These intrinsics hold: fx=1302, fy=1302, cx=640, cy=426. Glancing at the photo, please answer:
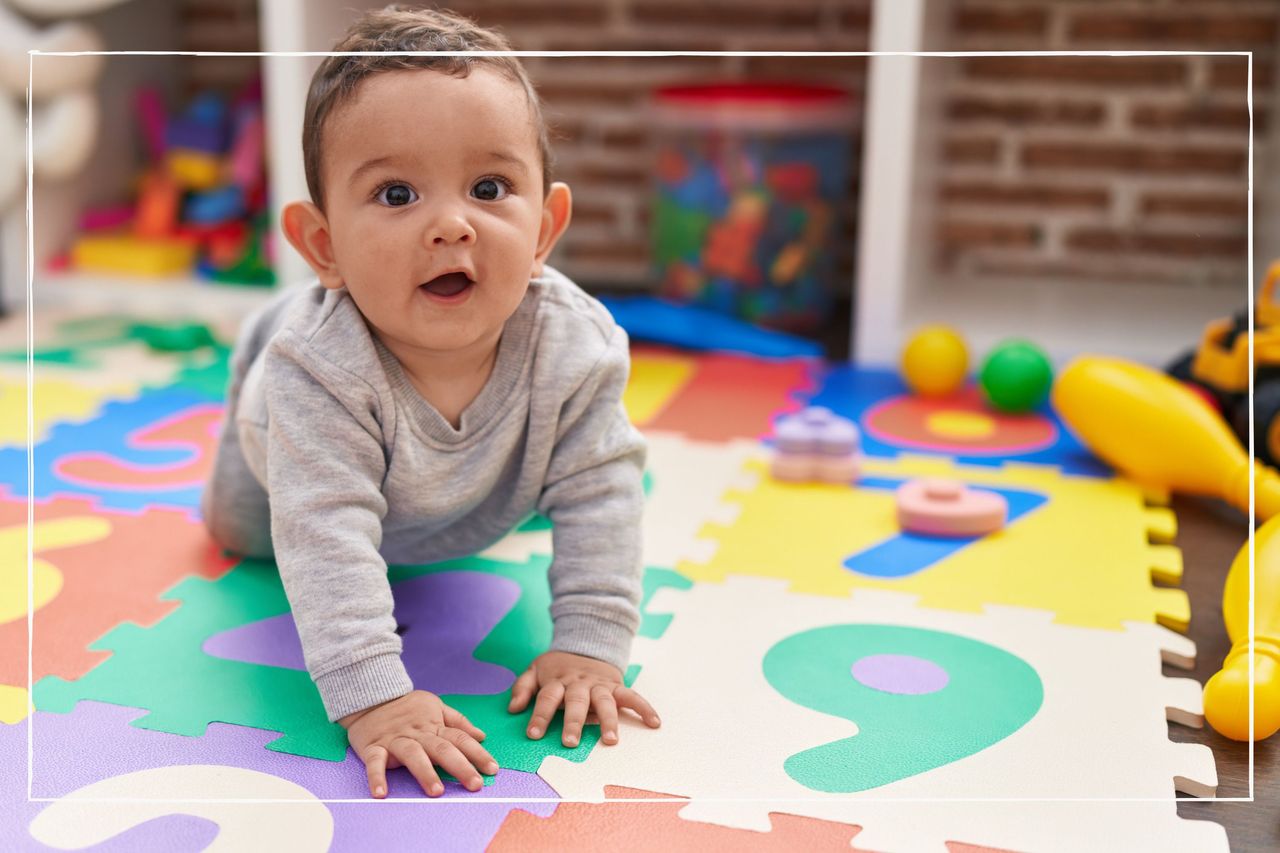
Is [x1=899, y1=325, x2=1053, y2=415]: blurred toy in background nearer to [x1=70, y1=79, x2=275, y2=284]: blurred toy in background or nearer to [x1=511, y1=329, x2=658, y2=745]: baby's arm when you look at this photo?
[x1=511, y1=329, x2=658, y2=745]: baby's arm

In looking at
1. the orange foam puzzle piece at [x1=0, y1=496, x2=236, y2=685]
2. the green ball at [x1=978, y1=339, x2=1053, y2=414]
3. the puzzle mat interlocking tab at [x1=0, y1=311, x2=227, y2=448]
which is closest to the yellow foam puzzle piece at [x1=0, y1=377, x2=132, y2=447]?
the puzzle mat interlocking tab at [x1=0, y1=311, x2=227, y2=448]

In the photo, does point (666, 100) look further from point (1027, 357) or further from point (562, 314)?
point (562, 314)

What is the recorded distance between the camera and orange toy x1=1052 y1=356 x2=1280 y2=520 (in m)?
1.06

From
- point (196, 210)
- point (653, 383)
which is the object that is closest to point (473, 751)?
point (653, 383)

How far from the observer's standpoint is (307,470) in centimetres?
74

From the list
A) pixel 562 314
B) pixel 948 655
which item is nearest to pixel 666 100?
pixel 562 314

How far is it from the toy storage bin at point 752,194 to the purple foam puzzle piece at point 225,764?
1002 millimetres

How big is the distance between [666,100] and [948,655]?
0.98m

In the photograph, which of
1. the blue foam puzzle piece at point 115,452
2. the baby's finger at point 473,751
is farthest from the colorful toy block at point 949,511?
the blue foam puzzle piece at point 115,452

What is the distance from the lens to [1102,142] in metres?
1.75

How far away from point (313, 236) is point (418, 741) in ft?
0.96

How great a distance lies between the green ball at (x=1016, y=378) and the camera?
132 centimetres

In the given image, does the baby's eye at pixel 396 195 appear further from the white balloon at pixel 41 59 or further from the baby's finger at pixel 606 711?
the white balloon at pixel 41 59

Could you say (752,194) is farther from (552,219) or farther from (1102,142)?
(552,219)
